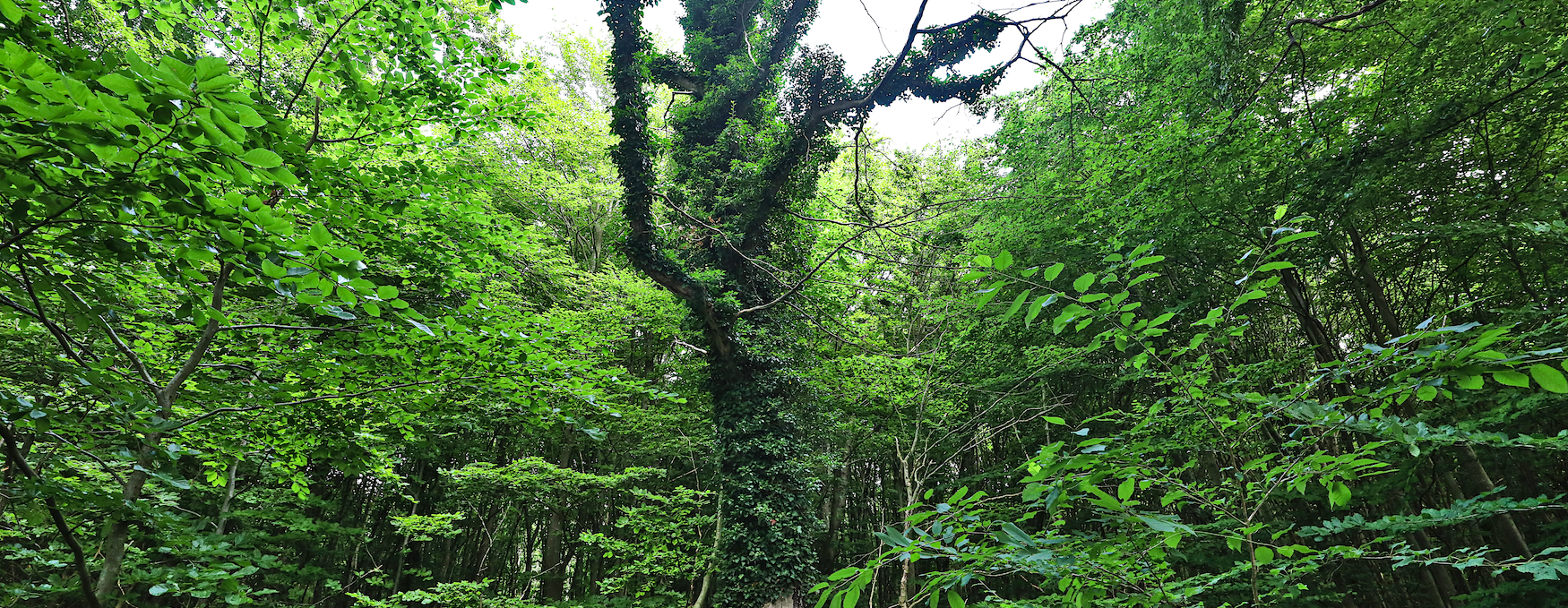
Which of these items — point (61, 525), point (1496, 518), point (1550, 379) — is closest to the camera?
point (1550, 379)

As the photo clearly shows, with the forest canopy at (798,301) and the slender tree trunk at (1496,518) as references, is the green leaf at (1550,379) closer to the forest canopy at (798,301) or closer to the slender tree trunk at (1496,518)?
the forest canopy at (798,301)

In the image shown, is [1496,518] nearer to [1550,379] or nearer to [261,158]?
[1550,379]

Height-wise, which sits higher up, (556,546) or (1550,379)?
(1550,379)

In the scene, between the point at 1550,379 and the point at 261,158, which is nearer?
the point at 1550,379

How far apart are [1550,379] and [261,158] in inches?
83.1

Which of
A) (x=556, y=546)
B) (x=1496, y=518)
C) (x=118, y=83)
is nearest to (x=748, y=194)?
(x=118, y=83)

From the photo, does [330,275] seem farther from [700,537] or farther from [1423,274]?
[1423,274]

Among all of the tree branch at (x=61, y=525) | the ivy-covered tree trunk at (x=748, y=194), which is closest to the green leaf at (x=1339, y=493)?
the tree branch at (x=61, y=525)

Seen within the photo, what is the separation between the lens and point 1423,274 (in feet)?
19.7

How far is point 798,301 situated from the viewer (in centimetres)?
755

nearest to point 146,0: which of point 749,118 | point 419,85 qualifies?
point 419,85

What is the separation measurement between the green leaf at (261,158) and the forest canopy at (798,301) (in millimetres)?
56

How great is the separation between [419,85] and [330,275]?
2.62 meters

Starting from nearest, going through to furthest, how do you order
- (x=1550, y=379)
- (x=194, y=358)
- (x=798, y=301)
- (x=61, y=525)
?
(x=1550, y=379), (x=61, y=525), (x=194, y=358), (x=798, y=301)
